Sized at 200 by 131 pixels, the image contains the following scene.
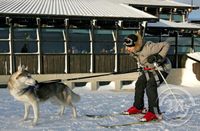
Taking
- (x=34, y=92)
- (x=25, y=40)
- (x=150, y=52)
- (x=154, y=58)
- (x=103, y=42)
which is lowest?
(x=34, y=92)

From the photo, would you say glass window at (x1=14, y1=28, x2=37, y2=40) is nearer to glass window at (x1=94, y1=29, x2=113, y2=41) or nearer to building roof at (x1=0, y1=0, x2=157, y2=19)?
building roof at (x1=0, y1=0, x2=157, y2=19)

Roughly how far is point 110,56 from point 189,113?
11655 millimetres

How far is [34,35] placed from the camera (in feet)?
65.4

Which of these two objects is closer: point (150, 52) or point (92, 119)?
point (150, 52)

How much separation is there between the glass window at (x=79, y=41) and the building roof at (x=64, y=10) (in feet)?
3.05

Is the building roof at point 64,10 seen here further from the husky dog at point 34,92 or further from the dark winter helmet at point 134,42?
the dark winter helmet at point 134,42

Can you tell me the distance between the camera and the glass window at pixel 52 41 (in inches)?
787

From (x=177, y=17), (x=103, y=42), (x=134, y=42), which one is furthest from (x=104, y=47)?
(x=134, y=42)

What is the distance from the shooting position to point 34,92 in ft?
26.2

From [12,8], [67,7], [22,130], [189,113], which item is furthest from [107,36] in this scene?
[22,130]

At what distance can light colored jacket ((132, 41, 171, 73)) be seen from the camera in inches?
325

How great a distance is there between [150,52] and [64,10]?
12976mm

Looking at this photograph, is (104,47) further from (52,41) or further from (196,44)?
(196,44)

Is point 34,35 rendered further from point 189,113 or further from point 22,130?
point 22,130
